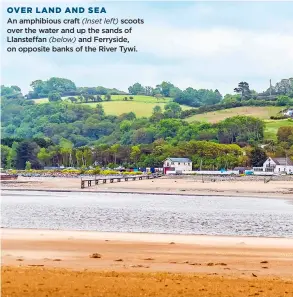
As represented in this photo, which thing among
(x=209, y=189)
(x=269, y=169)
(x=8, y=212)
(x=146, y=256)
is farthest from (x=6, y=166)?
(x=146, y=256)

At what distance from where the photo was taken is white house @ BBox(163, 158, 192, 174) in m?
130

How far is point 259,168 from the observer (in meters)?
129

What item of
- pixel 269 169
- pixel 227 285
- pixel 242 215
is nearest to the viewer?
pixel 227 285

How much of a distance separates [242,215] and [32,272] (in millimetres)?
24933

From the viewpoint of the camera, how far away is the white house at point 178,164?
13000 cm

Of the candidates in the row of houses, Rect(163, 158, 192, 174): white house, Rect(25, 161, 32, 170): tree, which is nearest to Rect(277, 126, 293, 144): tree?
the row of houses

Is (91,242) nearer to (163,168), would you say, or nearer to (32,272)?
(32,272)

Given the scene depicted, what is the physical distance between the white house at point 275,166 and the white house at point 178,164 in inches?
455

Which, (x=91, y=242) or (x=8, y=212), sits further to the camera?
(x=8, y=212)

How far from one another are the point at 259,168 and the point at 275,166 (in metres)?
2.65

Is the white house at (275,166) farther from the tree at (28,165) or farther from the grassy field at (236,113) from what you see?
the grassy field at (236,113)

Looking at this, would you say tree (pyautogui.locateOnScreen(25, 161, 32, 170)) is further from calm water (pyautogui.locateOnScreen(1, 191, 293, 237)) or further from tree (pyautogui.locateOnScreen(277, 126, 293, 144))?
calm water (pyautogui.locateOnScreen(1, 191, 293, 237))

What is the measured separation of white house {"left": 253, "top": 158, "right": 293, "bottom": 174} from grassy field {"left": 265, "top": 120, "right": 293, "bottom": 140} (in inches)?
889

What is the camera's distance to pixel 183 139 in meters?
166
